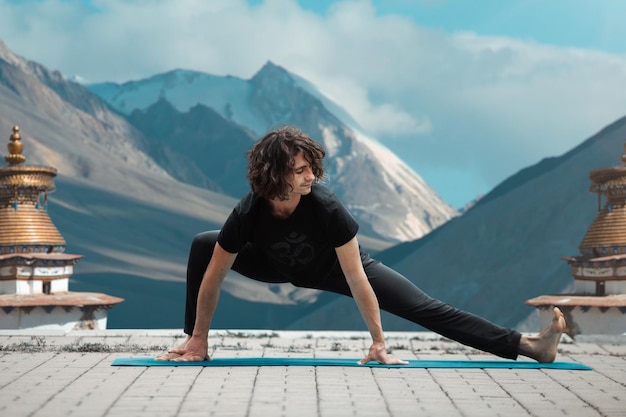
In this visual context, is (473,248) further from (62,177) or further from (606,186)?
(62,177)

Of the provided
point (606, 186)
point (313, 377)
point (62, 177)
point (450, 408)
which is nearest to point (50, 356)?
point (313, 377)

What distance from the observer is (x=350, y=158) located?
172 meters

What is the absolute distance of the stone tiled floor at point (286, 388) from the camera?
5.35 metres

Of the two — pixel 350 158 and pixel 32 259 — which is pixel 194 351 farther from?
pixel 350 158

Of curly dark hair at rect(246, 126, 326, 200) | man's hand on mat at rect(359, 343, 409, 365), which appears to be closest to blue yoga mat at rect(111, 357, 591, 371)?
man's hand on mat at rect(359, 343, 409, 365)

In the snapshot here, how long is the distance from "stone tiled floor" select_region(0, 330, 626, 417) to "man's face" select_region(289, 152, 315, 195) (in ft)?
3.80

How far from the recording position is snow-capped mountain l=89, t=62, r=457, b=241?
16575 cm

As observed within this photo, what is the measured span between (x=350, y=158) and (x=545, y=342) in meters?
165

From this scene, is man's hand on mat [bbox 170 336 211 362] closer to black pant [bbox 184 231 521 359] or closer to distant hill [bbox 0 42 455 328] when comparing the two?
black pant [bbox 184 231 521 359]

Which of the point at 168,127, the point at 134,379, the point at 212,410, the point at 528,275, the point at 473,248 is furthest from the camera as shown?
the point at 168,127

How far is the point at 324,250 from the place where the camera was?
22.6ft

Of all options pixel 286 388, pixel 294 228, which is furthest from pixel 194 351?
pixel 286 388

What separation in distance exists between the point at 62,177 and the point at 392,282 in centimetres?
11454

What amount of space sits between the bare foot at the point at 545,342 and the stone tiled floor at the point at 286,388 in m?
0.19
